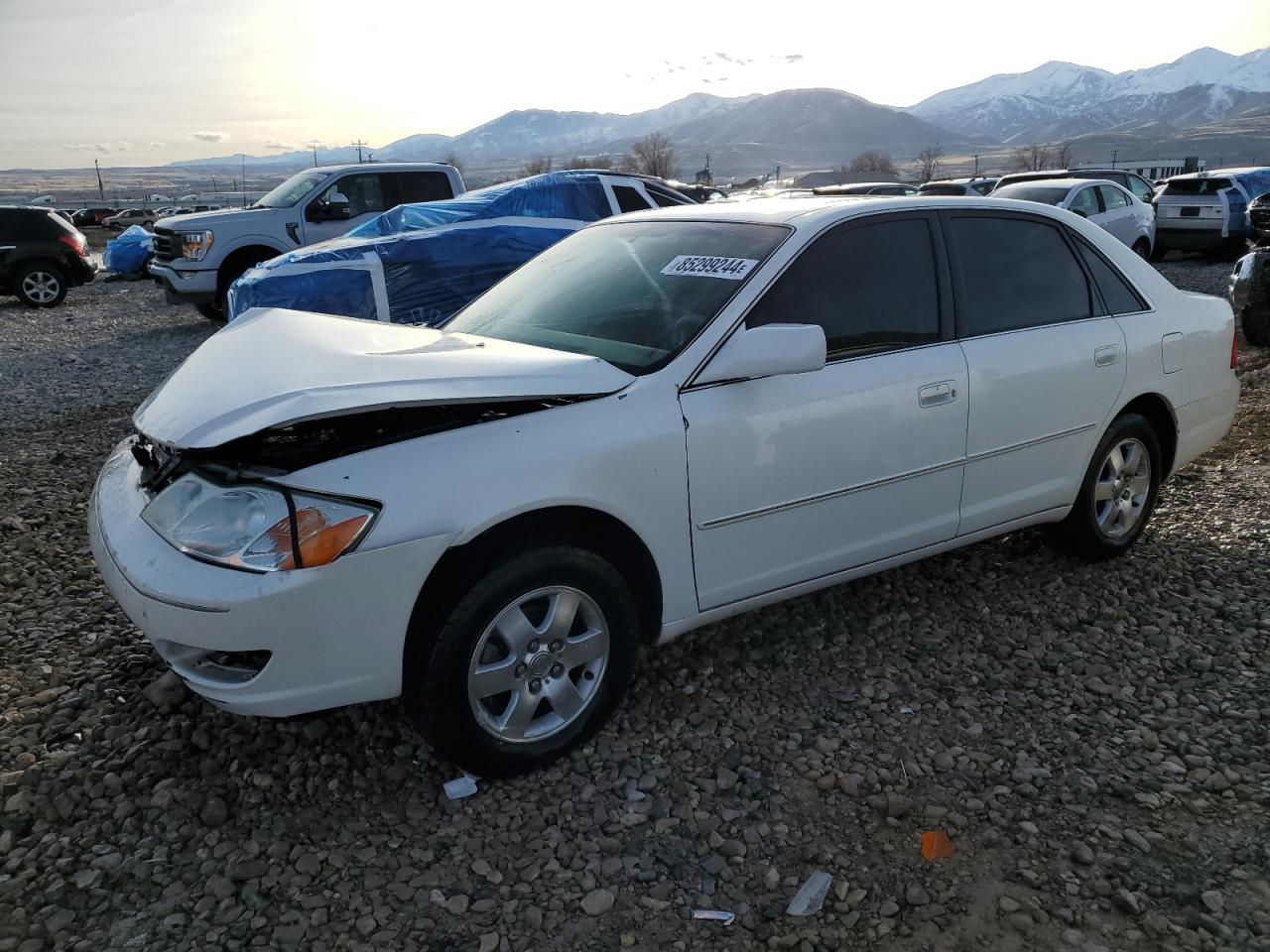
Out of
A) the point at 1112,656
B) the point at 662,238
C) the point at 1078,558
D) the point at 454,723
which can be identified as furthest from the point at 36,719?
the point at 1078,558

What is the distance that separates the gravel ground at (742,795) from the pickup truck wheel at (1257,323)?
5.99 m

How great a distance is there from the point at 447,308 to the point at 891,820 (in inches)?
228

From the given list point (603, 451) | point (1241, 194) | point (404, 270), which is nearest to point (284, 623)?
point (603, 451)

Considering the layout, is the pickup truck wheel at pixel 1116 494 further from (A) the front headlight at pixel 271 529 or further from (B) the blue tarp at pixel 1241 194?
(B) the blue tarp at pixel 1241 194

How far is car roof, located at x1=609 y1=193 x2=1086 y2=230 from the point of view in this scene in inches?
133

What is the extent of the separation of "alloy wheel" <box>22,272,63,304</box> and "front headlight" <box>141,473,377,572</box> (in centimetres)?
1562

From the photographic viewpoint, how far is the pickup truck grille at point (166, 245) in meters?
11.7

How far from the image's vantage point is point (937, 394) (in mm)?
3375

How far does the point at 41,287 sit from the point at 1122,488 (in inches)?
654

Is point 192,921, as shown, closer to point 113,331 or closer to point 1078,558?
point 1078,558

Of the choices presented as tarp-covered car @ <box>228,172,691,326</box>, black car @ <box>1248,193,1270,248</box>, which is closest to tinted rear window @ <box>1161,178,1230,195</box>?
→ black car @ <box>1248,193,1270,248</box>

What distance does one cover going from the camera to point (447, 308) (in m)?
7.45

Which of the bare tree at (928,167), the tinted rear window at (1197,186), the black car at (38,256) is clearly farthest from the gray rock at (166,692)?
the bare tree at (928,167)

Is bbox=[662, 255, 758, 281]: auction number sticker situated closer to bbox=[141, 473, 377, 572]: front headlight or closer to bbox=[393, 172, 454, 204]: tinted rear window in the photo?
bbox=[141, 473, 377, 572]: front headlight
